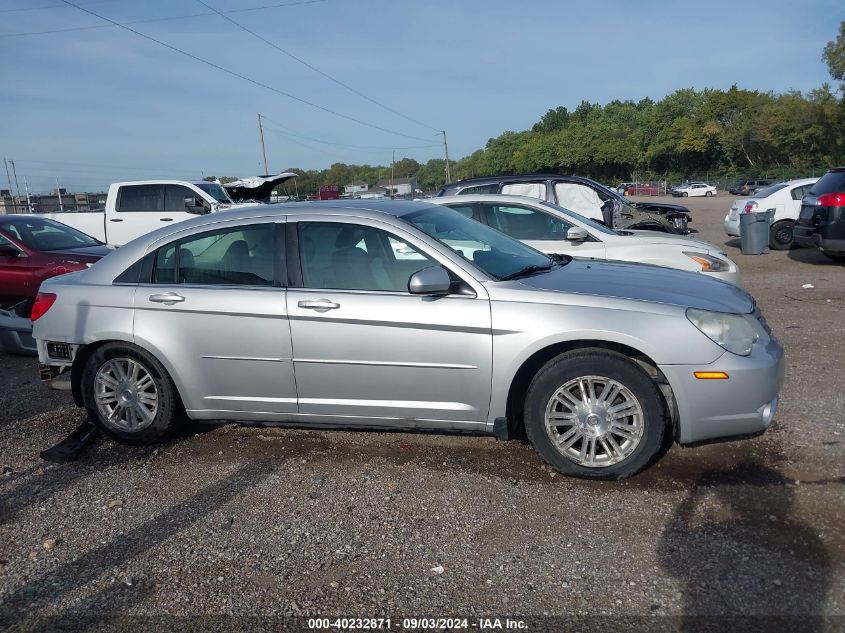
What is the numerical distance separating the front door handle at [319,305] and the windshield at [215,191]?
11.8 meters

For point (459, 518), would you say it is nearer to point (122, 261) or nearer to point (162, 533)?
point (162, 533)

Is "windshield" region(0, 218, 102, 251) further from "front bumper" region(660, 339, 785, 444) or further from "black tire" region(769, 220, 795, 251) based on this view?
"black tire" region(769, 220, 795, 251)

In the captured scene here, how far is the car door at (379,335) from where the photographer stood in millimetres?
4324

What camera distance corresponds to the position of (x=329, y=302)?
453 cm

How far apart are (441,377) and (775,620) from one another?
213 centimetres

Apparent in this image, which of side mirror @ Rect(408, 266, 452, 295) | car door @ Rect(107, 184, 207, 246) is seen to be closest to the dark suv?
side mirror @ Rect(408, 266, 452, 295)

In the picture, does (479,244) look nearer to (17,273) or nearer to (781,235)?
(17,273)

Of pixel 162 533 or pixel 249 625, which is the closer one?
pixel 249 625

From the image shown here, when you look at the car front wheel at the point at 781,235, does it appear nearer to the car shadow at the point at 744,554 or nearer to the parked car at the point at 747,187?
the car shadow at the point at 744,554

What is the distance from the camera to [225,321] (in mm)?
4695

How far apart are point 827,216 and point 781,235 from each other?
400cm

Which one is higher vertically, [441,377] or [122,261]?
[122,261]

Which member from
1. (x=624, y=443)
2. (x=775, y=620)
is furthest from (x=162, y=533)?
(x=775, y=620)

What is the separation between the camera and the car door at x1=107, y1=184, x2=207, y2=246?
49.0 ft
